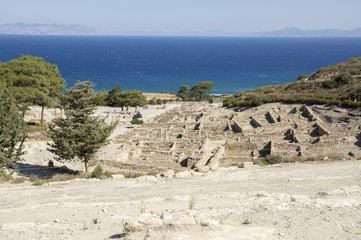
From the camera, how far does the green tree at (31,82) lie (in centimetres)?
2848

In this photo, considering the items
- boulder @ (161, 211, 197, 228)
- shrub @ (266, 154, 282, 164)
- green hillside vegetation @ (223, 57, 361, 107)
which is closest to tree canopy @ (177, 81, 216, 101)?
green hillside vegetation @ (223, 57, 361, 107)

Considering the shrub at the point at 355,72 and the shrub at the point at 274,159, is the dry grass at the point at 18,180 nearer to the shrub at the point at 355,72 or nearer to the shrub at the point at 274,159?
the shrub at the point at 274,159

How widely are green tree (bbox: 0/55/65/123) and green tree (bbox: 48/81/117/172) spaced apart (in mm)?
9769

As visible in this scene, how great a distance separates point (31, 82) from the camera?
99.1ft

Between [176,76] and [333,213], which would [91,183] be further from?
[176,76]

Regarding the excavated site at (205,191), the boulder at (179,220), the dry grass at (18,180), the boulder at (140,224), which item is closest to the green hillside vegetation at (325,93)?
the excavated site at (205,191)

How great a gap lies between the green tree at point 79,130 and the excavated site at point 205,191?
198 cm

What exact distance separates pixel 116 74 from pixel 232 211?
105m

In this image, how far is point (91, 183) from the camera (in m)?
15.7

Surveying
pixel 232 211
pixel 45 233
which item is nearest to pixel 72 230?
pixel 45 233

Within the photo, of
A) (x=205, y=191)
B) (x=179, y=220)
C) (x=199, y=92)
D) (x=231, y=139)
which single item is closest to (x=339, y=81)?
(x=199, y=92)

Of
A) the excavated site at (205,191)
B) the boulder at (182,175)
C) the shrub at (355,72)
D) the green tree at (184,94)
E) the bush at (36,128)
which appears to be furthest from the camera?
the green tree at (184,94)

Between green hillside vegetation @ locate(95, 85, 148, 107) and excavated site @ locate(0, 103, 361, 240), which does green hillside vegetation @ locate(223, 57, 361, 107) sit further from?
green hillside vegetation @ locate(95, 85, 148, 107)

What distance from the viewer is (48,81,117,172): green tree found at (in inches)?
714
